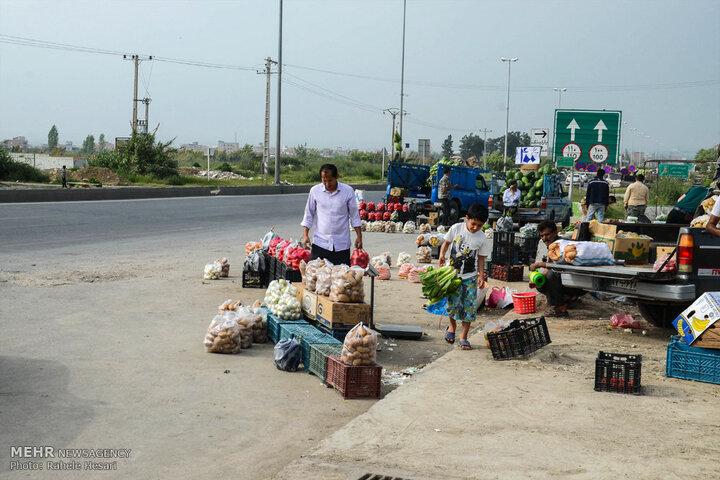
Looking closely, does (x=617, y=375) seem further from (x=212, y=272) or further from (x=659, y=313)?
(x=212, y=272)

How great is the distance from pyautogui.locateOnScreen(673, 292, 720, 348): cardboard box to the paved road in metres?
12.4

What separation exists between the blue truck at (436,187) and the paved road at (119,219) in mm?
3972

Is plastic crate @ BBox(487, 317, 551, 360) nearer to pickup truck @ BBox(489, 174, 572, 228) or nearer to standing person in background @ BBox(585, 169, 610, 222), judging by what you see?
standing person in background @ BBox(585, 169, 610, 222)

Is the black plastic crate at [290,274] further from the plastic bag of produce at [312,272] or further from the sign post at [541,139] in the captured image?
the sign post at [541,139]

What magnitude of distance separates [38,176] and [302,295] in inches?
1434

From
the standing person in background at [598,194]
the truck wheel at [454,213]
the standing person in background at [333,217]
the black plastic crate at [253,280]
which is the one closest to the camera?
the standing person in background at [333,217]

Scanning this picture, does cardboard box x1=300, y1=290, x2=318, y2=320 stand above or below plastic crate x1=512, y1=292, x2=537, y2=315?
above

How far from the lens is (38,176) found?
4231 cm

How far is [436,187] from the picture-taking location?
29328 mm

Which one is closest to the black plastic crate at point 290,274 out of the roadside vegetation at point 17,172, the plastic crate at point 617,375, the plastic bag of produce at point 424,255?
the plastic crate at point 617,375

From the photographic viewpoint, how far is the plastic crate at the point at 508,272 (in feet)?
49.3

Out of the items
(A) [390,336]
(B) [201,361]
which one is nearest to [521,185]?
(A) [390,336]

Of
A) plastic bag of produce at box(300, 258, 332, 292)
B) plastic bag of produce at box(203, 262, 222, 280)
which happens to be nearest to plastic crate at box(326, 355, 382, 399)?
plastic bag of produce at box(300, 258, 332, 292)

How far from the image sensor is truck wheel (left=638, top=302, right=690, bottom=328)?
10.4 metres
